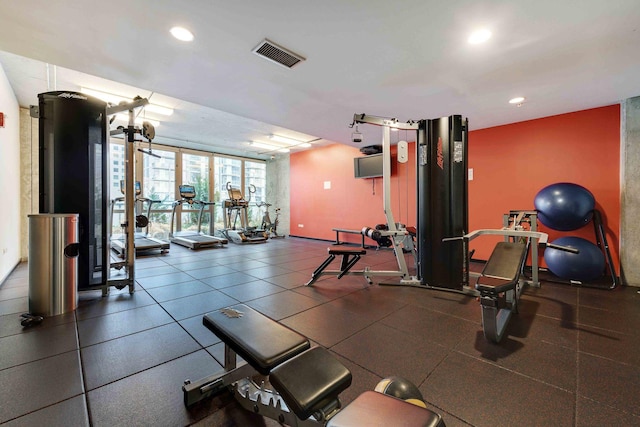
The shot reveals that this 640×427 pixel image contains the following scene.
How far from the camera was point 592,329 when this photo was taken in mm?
2322

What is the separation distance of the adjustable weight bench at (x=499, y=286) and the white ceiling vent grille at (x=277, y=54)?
2.85 metres

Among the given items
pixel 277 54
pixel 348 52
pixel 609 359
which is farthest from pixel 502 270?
pixel 277 54

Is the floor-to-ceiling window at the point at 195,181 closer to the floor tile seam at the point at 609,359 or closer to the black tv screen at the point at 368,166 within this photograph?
the black tv screen at the point at 368,166

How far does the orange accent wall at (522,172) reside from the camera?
3947 millimetres

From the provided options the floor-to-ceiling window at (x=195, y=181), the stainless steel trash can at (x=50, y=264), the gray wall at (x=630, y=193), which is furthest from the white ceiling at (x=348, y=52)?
the floor-to-ceiling window at (x=195, y=181)

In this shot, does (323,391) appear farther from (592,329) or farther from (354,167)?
(354,167)

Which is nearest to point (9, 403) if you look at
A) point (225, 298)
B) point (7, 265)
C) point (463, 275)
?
point (225, 298)

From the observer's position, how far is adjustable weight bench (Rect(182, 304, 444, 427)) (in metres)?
0.63

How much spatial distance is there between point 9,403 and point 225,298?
1.74 metres

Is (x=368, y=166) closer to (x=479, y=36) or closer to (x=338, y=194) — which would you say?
(x=338, y=194)

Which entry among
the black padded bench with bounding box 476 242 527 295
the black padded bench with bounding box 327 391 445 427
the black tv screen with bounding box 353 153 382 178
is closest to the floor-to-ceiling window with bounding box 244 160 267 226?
the black tv screen with bounding box 353 153 382 178

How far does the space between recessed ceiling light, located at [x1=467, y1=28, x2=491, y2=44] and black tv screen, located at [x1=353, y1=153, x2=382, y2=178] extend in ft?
13.0

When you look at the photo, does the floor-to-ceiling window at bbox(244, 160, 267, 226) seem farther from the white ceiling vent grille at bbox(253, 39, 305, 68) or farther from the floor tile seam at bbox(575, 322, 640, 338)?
the floor tile seam at bbox(575, 322, 640, 338)

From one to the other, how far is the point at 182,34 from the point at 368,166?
199 inches
